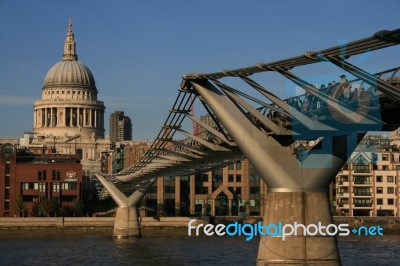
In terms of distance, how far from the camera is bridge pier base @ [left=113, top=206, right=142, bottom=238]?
83.1 m

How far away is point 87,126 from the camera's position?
19200 centimetres

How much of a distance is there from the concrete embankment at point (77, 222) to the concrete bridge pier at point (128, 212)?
13711mm

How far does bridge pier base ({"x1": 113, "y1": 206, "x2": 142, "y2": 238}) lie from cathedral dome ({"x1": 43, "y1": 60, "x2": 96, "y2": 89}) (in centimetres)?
10795

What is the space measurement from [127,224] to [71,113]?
107m

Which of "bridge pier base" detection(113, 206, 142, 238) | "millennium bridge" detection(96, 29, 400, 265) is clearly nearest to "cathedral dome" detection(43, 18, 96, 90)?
"bridge pier base" detection(113, 206, 142, 238)

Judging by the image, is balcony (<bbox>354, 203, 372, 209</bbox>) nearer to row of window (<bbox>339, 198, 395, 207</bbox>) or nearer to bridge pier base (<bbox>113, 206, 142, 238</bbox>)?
row of window (<bbox>339, 198, 395, 207</bbox>)

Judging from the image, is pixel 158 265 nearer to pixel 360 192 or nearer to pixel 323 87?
pixel 323 87

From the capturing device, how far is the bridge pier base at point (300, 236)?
110ft

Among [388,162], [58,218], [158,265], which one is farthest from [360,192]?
[158,265]

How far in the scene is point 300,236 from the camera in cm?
3347

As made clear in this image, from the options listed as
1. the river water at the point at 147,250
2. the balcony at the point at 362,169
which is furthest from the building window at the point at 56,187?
the balcony at the point at 362,169

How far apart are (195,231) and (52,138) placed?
303 ft

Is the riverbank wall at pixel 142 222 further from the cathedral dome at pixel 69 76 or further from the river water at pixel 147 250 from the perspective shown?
the cathedral dome at pixel 69 76

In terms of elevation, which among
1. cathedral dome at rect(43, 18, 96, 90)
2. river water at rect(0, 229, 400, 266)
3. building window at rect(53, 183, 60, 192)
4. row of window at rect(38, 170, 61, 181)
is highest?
cathedral dome at rect(43, 18, 96, 90)
